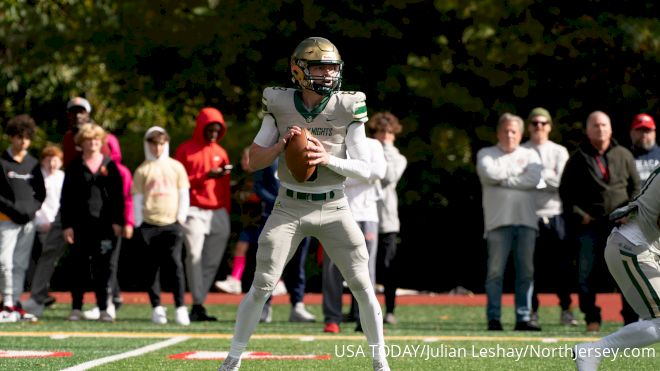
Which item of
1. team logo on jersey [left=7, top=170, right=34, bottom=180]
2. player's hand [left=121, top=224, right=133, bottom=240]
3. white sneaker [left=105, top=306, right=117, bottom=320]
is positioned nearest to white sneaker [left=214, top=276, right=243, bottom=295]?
white sneaker [left=105, top=306, right=117, bottom=320]

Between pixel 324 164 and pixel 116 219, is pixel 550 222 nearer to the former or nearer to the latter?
pixel 116 219

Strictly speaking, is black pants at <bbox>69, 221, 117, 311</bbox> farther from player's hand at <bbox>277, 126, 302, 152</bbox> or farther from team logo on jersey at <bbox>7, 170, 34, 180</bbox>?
player's hand at <bbox>277, 126, 302, 152</bbox>

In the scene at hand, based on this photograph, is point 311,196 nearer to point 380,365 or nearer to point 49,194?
point 380,365

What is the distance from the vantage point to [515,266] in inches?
472

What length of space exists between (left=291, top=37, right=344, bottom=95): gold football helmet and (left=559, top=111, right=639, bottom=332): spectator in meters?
4.62

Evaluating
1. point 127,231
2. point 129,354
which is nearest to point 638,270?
point 129,354

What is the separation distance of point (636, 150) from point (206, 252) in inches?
167

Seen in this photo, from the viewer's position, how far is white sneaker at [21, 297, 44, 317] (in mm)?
12977

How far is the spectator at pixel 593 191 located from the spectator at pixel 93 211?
13.7 feet

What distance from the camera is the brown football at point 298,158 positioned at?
748 centimetres

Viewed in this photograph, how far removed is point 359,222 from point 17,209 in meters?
3.29

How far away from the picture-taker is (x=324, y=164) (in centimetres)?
757

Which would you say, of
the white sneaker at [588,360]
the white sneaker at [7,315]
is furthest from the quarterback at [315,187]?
the white sneaker at [7,315]

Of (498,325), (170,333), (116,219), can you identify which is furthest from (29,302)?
(498,325)
